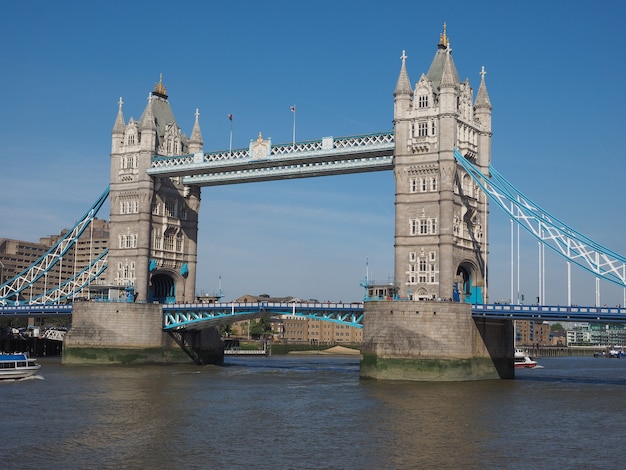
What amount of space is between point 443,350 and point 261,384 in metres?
14.1

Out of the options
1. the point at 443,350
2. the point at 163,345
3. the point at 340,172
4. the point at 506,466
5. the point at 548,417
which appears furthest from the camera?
the point at 163,345

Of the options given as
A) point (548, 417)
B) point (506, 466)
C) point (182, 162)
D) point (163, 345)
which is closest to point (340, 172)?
point (182, 162)

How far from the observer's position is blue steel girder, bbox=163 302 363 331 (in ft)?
242

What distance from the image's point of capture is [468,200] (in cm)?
7450

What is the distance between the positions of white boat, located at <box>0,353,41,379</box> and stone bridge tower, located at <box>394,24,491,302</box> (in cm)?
3069

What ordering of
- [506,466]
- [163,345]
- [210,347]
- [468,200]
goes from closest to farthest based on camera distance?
[506,466] < [468,200] < [163,345] < [210,347]

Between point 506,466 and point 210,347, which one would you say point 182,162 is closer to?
point 210,347

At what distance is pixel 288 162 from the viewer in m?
80.8

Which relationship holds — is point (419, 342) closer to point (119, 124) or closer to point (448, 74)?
point (448, 74)

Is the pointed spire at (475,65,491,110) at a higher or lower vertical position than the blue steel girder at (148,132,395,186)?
higher

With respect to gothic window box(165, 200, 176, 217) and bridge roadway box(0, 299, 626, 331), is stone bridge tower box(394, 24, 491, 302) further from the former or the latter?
gothic window box(165, 200, 176, 217)

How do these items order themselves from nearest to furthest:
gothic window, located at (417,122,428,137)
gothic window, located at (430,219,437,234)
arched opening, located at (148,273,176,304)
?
gothic window, located at (430,219,437,234)
gothic window, located at (417,122,428,137)
arched opening, located at (148,273,176,304)

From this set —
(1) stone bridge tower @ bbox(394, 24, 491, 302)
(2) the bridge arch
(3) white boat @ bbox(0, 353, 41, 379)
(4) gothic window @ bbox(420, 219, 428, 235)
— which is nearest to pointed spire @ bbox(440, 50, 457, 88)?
(1) stone bridge tower @ bbox(394, 24, 491, 302)

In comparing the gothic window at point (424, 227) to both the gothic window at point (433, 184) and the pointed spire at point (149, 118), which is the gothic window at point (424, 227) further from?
the pointed spire at point (149, 118)
